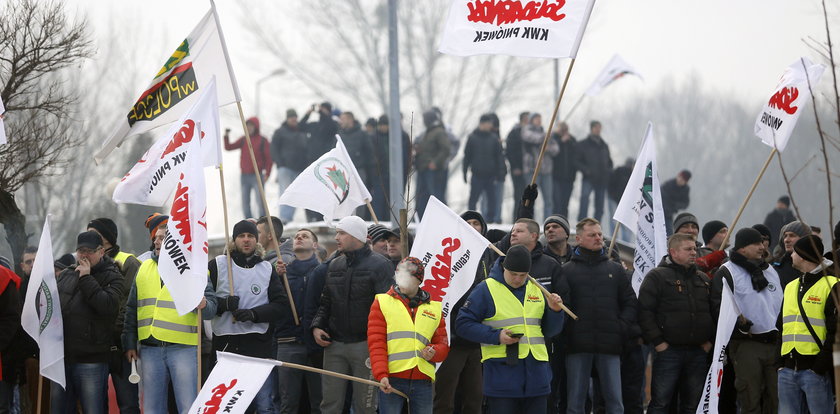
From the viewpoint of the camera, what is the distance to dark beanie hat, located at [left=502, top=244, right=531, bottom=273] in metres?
10.6

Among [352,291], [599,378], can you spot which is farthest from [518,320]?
[352,291]

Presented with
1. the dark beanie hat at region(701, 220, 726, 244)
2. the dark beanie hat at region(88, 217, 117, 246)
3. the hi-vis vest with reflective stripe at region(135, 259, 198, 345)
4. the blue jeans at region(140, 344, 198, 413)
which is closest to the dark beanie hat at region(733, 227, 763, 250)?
the dark beanie hat at region(701, 220, 726, 244)

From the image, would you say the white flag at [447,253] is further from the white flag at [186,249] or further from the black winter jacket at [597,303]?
the white flag at [186,249]

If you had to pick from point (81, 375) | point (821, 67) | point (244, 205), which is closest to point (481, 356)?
point (81, 375)

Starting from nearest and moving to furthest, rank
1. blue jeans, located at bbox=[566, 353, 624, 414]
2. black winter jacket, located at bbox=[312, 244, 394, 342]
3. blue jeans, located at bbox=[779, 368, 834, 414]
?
1. blue jeans, located at bbox=[779, 368, 834, 414]
2. black winter jacket, located at bbox=[312, 244, 394, 342]
3. blue jeans, located at bbox=[566, 353, 624, 414]

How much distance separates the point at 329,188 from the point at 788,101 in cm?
462

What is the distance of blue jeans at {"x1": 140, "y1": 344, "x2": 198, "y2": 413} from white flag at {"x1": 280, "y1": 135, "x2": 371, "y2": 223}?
8.26 feet

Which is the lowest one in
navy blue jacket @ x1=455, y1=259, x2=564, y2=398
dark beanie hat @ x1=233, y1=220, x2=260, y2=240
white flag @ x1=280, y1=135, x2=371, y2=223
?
navy blue jacket @ x1=455, y1=259, x2=564, y2=398

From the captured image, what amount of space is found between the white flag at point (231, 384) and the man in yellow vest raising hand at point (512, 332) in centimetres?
187

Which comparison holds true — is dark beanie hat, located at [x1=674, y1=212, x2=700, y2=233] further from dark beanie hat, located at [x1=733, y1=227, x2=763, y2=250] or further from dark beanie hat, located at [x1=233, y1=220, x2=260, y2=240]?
dark beanie hat, located at [x1=233, y1=220, x2=260, y2=240]

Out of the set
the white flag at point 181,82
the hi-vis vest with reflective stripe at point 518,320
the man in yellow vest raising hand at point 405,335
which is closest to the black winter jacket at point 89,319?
the white flag at point 181,82

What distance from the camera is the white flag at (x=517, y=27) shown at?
1182cm

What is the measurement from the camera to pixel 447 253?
11273 mm

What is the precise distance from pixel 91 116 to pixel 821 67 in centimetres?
2975
